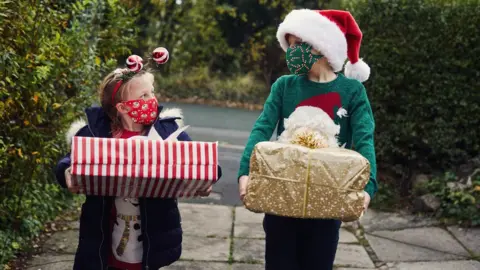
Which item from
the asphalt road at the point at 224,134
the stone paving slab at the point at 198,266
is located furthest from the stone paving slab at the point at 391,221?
the stone paving slab at the point at 198,266

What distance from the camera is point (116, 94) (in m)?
2.76

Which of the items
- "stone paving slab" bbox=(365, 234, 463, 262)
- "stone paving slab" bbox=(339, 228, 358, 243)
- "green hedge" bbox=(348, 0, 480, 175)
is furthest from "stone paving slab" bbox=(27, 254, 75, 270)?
"green hedge" bbox=(348, 0, 480, 175)

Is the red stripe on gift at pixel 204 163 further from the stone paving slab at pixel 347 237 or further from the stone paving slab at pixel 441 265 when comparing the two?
the stone paving slab at pixel 347 237

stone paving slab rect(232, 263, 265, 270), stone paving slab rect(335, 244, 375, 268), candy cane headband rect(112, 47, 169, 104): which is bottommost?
stone paving slab rect(232, 263, 265, 270)

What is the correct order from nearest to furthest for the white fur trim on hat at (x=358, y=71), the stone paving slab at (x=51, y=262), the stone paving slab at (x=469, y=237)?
the white fur trim on hat at (x=358, y=71) → the stone paving slab at (x=51, y=262) → the stone paving slab at (x=469, y=237)

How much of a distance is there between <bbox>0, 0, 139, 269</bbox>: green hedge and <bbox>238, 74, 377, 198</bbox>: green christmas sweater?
145cm

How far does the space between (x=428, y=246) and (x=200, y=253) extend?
1880mm

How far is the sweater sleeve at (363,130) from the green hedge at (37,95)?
6.14 ft

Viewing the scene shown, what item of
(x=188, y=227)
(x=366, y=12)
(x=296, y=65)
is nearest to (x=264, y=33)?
(x=366, y=12)

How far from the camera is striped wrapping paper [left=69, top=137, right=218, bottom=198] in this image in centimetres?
236

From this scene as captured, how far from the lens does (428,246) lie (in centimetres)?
483

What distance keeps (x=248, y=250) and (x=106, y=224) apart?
196 cm

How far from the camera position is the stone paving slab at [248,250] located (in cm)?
440

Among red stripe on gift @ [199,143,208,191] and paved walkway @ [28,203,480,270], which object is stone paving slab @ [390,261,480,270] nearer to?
paved walkway @ [28,203,480,270]
